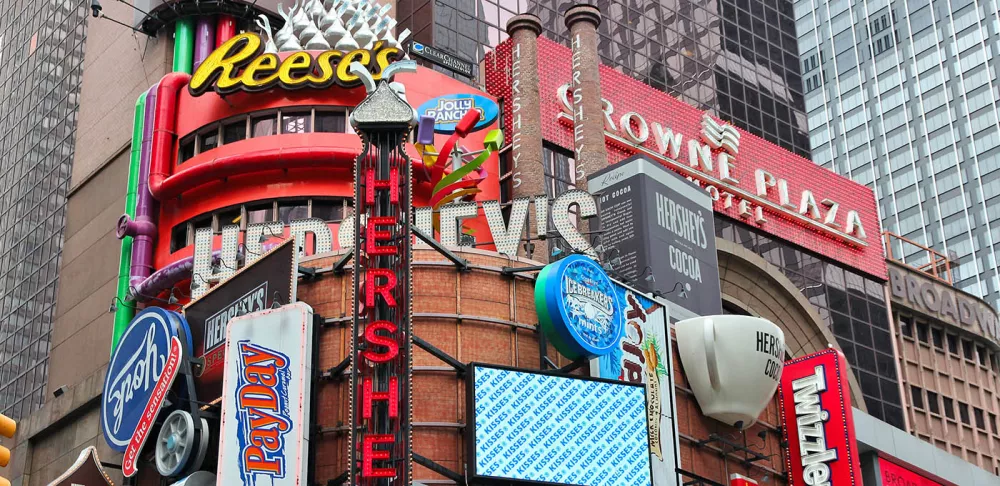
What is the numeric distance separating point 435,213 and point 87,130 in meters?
24.7

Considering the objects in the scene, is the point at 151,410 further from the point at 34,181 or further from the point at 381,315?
the point at 34,181

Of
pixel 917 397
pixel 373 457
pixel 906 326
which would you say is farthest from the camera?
pixel 906 326

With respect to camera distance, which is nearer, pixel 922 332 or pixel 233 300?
pixel 233 300

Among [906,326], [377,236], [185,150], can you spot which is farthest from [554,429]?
[906,326]

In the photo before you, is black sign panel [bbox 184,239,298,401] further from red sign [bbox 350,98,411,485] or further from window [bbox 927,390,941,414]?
window [bbox 927,390,941,414]

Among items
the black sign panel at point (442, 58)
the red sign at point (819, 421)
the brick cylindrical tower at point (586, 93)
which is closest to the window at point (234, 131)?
the black sign panel at point (442, 58)

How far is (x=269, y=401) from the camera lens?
3925 centimetres

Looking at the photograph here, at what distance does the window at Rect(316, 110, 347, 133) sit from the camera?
55.8 m

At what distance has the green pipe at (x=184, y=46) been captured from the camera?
61844 mm

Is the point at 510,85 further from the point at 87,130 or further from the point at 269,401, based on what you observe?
the point at 269,401

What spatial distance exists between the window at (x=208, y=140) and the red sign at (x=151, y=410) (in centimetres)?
1535

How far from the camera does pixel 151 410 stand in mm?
43125

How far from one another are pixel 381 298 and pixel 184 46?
27496 millimetres

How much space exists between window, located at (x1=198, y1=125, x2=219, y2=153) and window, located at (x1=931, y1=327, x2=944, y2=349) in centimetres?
4183
